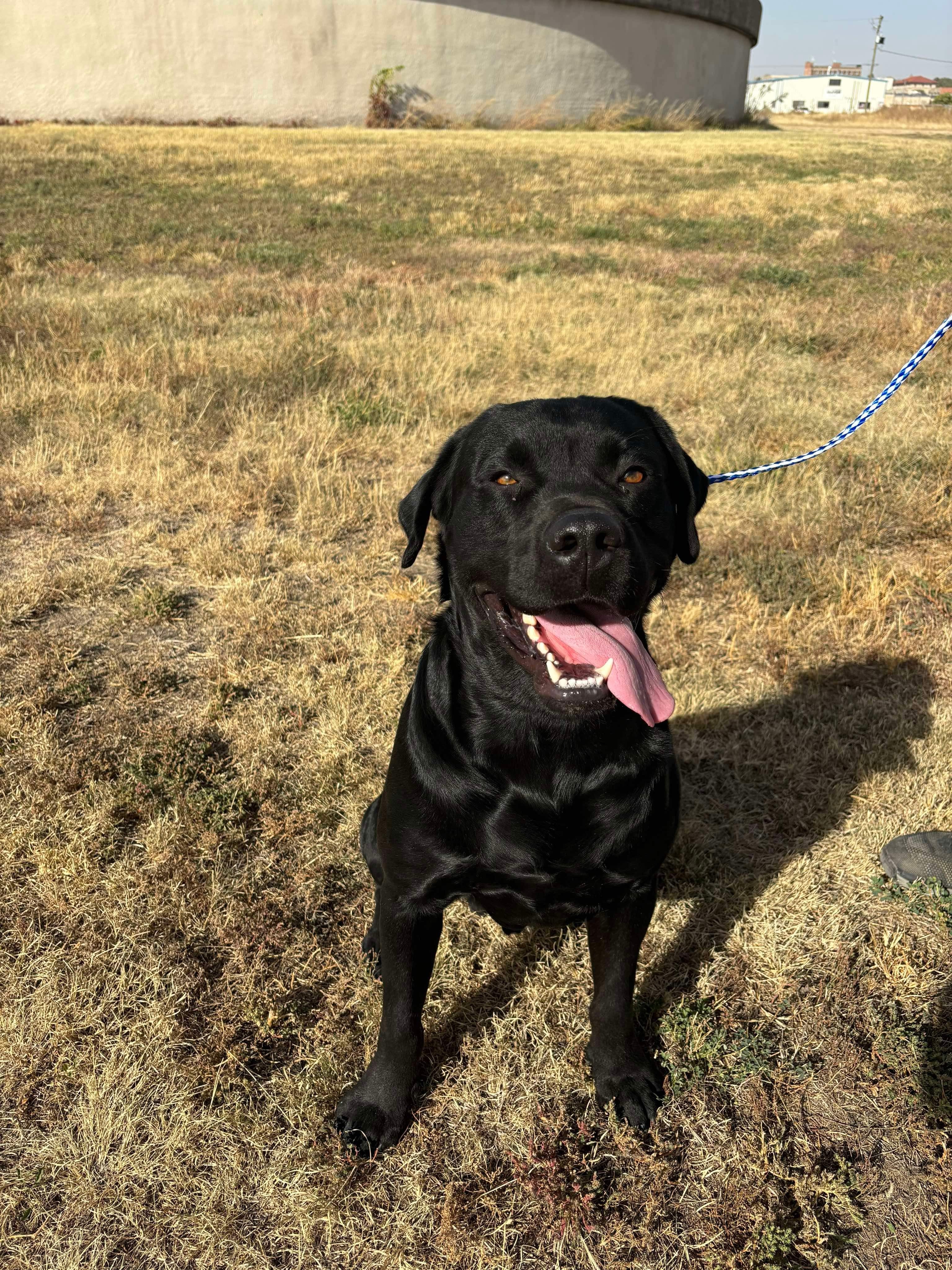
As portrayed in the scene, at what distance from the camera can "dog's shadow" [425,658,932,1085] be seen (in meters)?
2.64

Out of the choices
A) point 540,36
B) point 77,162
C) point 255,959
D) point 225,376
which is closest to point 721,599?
point 255,959

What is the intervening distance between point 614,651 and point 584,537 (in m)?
0.29

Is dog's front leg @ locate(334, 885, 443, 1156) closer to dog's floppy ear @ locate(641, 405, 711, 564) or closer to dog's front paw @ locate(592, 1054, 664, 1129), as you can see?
dog's front paw @ locate(592, 1054, 664, 1129)

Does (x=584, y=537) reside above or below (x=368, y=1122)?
above

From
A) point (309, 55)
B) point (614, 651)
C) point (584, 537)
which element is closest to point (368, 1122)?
point (614, 651)

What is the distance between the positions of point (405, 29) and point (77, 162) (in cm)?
1947

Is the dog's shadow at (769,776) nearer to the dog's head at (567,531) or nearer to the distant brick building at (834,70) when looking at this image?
the dog's head at (567,531)

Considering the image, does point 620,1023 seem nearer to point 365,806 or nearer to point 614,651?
point 614,651

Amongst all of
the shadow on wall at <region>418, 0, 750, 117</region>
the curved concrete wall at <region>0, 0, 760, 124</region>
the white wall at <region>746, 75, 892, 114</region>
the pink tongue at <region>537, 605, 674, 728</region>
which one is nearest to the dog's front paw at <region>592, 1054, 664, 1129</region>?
the pink tongue at <region>537, 605, 674, 728</region>

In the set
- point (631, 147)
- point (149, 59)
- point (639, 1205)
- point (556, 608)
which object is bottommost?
point (639, 1205)

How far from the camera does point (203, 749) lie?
10.8 feet

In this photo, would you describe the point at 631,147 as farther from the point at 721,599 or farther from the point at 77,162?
the point at 721,599

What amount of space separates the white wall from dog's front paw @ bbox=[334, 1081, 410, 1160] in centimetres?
11650

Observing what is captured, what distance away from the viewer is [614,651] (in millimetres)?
1945
